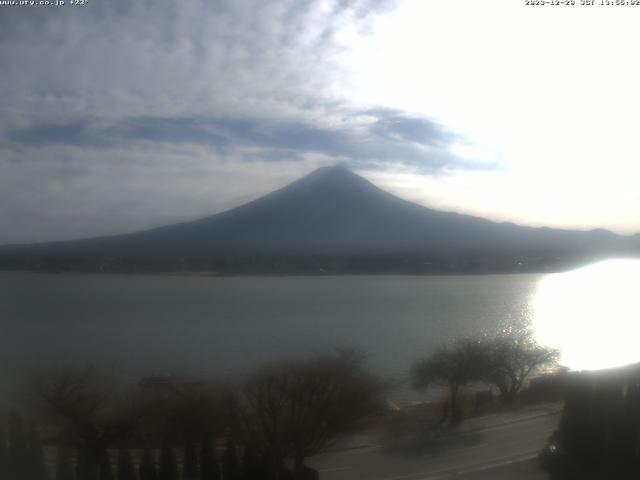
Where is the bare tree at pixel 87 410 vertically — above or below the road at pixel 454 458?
above

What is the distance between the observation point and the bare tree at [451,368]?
427 cm

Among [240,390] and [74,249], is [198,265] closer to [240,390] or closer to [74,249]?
[74,249]

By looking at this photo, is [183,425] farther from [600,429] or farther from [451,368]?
[600,429]

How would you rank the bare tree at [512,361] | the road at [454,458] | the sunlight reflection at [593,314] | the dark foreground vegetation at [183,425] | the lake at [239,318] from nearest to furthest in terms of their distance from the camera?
the dark foreground vegetation at [183,425]
the road at [454,458]
the lake at [239,318]
the bare tree at [512,361]
the sunlight reflection at [593,314]

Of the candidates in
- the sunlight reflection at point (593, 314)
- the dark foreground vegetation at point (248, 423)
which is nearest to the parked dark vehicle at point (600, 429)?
the dark foreground vegetation at point (248, 423)

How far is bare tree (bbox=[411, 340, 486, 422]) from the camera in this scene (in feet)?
14.0

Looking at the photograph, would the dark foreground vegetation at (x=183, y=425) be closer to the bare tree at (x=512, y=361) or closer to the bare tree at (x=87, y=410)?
the bare tree at (x=87, y=410)

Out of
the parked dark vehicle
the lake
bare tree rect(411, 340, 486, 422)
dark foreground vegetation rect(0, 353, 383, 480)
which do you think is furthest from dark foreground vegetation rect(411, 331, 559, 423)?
dark foreground vegetation rect(0, 353, 383, 480)

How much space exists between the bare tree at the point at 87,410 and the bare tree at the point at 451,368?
1.99 m

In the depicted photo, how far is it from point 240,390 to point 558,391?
2.05m

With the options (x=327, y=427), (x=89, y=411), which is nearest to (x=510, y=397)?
(x=327, y=427)

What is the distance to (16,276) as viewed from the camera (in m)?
4.84

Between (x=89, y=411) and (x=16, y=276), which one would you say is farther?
(x=16, y=276)

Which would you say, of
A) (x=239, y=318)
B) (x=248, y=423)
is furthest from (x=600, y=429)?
(x=239, y=318)
